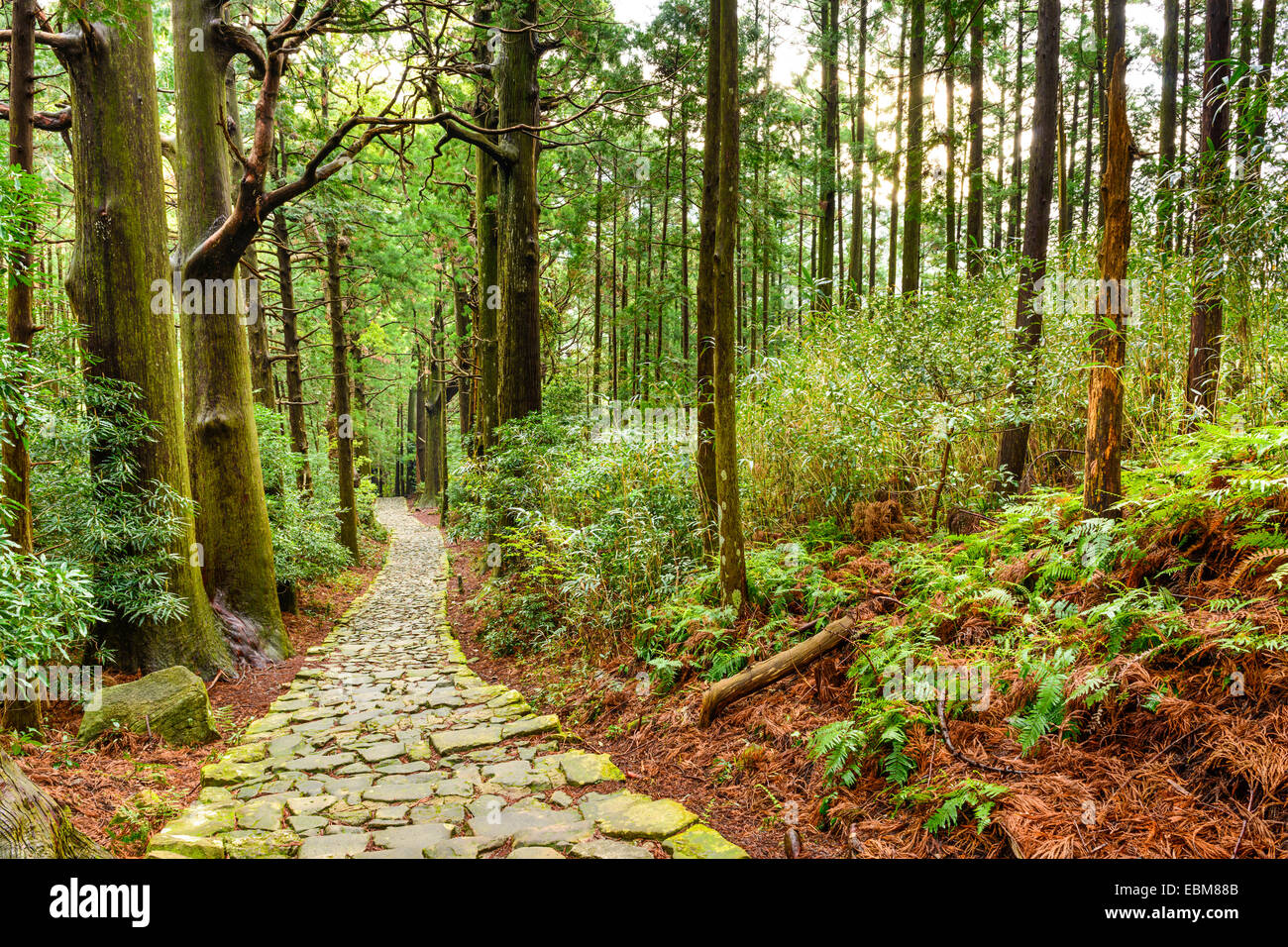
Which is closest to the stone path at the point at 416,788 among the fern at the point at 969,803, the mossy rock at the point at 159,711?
the mossy rock at the point at 159,711

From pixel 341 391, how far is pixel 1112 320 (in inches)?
487

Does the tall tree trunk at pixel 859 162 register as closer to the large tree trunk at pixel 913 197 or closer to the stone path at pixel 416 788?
the large tree trunk at pixel 913 197

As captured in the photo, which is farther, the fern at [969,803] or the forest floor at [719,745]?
the forest floor at [719,745]

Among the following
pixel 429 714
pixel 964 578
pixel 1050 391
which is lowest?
pixel 429 714

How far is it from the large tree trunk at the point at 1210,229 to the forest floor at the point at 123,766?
6.50 metres

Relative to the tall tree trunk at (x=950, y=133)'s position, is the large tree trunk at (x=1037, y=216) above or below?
below

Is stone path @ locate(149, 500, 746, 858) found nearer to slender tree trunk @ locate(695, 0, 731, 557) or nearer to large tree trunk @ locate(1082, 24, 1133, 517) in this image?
slender tree trunk @ locate(695, 0, 731, 557)

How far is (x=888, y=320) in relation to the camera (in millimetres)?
6305

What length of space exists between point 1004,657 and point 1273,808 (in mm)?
1131

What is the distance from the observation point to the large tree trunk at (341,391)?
11.6 metres

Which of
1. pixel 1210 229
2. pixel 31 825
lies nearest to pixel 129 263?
pixel 31 825

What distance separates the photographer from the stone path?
9.48 feet

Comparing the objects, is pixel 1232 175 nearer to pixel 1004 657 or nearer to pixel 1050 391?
pixel 1050 391
